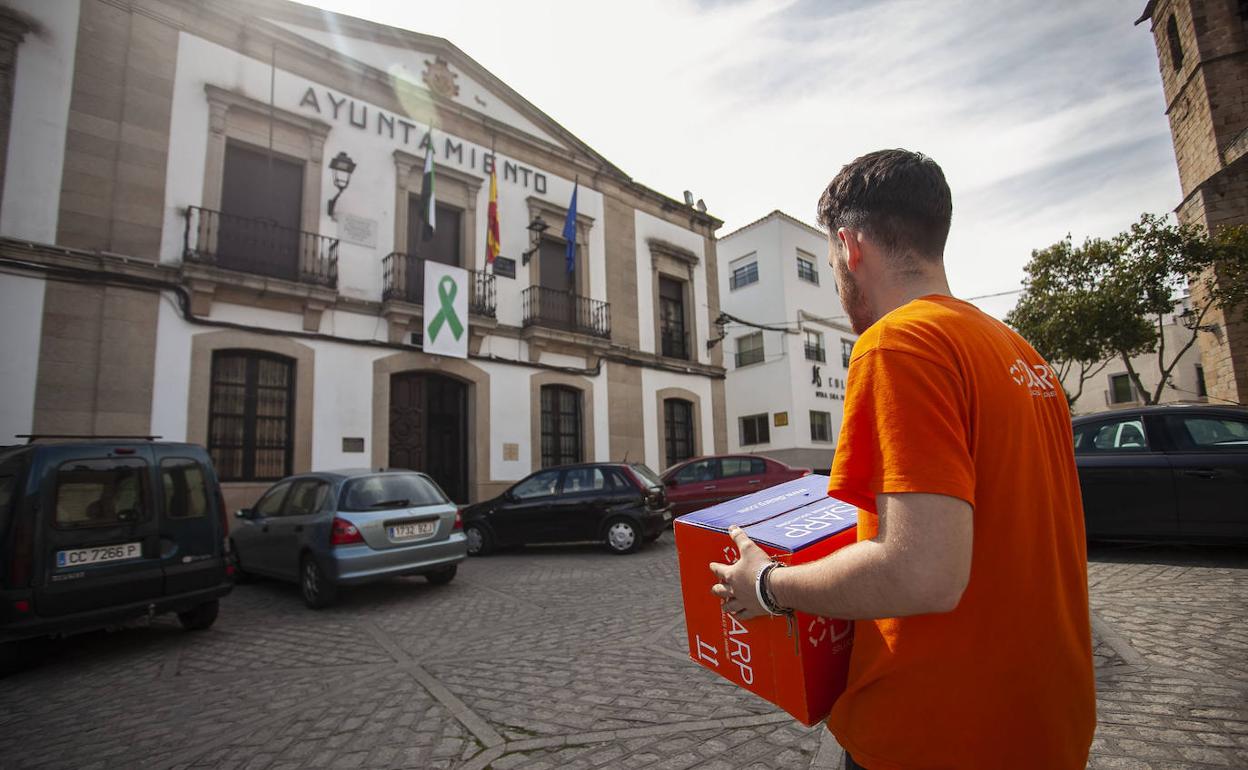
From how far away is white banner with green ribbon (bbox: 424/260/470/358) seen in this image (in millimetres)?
12805

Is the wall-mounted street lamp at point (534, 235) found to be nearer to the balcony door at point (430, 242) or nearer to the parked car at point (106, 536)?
the balcony door at point (430, 242)

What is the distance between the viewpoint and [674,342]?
18.7 metres

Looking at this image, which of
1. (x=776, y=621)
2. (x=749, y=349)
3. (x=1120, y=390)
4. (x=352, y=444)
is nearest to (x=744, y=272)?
(x=749, y=349)

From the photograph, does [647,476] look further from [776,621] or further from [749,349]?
[749,349]

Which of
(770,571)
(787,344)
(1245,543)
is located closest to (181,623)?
(770,571)

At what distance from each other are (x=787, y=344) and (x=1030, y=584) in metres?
25.6

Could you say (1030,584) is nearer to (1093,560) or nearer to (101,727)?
(101,727)

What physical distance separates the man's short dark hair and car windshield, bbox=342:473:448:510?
687 centimetres

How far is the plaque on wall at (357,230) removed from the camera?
12.3 m

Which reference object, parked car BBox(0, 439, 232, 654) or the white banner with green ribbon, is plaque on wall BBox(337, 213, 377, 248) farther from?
parked car BBox(0, 439, 232, 654)

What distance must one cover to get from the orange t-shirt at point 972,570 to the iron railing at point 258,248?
39.4 feet

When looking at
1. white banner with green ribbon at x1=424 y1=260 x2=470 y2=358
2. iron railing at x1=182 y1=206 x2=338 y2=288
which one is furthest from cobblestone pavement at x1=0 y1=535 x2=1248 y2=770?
white banner with green ribbon at x1=424 y1=260 x2=470 y2=358

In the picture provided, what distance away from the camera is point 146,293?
9.93 metres

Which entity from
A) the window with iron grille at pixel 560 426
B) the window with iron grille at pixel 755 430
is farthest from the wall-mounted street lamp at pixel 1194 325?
the window with iron grille at pixel 560 426
